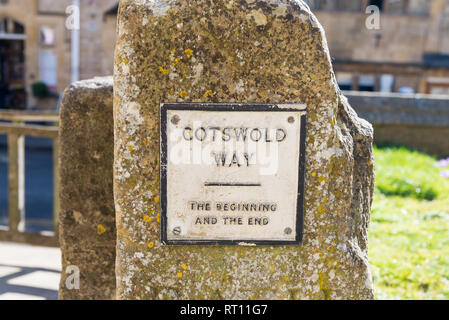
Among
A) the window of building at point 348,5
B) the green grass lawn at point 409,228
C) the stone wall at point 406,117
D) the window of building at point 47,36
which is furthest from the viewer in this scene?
the window of building at point 47,36

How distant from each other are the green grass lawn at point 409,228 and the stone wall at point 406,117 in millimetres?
327

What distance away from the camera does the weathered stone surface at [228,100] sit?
5.57 feet

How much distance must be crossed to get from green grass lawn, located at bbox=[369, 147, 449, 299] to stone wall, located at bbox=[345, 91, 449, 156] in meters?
0.33

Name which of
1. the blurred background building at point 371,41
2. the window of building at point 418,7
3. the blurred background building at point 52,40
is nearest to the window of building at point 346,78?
the blurred background building at point 371,41

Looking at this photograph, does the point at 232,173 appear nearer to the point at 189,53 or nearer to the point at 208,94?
the point at 208,94

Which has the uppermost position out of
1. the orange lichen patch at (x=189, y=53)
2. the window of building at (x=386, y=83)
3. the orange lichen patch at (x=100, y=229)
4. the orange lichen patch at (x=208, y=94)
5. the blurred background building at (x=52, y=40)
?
the blurred background building at (x=52, y=40)

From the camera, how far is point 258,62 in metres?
1.71

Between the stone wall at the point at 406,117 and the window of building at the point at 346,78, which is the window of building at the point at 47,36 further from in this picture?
the stone wall at the point at 406,117

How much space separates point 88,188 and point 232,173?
0.84m

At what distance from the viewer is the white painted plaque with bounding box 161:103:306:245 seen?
1735 mm

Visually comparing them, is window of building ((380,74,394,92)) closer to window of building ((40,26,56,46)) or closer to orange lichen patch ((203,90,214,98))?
window of building ((40,26,56,46))

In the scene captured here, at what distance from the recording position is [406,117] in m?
6.29

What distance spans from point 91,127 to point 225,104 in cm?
81

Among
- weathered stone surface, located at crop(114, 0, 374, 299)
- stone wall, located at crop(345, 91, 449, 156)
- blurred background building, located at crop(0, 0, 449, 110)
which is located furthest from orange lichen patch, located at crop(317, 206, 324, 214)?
blurred background building, located at crop(0, 0, 449, 110)
